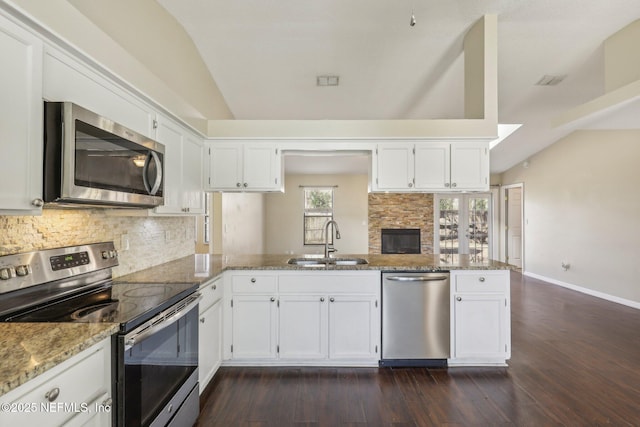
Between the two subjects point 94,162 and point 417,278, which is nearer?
point 94,162

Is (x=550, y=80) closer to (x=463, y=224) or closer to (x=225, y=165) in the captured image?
(x=225, y=165)

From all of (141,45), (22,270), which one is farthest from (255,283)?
(141,45)

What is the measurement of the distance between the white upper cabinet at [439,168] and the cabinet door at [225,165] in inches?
54.2

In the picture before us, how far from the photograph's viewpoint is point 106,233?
82.6 inches

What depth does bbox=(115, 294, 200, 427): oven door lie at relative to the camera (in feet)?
4.23

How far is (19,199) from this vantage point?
1.16 metres

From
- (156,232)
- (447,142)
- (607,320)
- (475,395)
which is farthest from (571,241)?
(156,232)

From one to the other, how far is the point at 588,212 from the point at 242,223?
6026 millimetres

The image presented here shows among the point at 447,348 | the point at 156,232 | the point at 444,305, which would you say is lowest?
the point at 447,348

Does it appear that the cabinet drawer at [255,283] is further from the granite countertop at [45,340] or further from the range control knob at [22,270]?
the range control knob at [22,270]

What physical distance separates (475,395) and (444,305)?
0.67 m

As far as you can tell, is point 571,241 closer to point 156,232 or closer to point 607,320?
point 607,320

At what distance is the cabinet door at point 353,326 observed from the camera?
270cm

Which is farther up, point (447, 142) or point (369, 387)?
point (447, 142)
